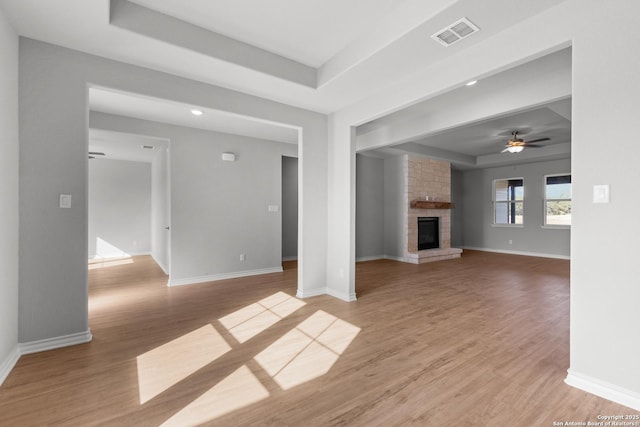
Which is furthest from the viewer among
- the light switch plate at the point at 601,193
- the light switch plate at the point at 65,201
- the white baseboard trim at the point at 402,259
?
the white baseboard trim at the point at 402,259

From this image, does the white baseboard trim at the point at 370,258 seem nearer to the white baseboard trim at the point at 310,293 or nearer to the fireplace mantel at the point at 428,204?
the fireplace mantel at the point at 428,204

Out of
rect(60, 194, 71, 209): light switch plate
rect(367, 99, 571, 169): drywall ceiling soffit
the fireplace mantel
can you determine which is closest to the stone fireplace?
the fireplace mantel

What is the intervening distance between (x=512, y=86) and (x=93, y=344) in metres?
4.96

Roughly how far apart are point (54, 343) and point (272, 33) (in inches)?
132

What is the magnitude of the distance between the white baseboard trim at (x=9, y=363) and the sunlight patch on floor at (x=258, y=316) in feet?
5.18

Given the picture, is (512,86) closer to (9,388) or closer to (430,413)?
(430,413)

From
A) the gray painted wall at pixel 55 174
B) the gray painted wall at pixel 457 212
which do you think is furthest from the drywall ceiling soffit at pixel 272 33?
the gray painted wall at pixel 457 212

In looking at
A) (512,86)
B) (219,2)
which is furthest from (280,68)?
(512,86)

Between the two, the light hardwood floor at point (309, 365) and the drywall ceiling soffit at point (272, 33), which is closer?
the light hardwood floor at point (309, 365)

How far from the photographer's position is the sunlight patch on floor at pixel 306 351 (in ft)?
7.07

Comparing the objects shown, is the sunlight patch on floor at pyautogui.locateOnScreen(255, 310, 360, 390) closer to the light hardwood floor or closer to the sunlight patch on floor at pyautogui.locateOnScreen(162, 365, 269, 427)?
the light hardwood floor

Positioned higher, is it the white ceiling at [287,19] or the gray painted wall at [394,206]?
the white ceiling at [287,19]

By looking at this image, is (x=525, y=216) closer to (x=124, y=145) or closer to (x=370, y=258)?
(x=370, y=258)

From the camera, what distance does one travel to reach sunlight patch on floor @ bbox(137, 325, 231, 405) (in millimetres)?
2016
